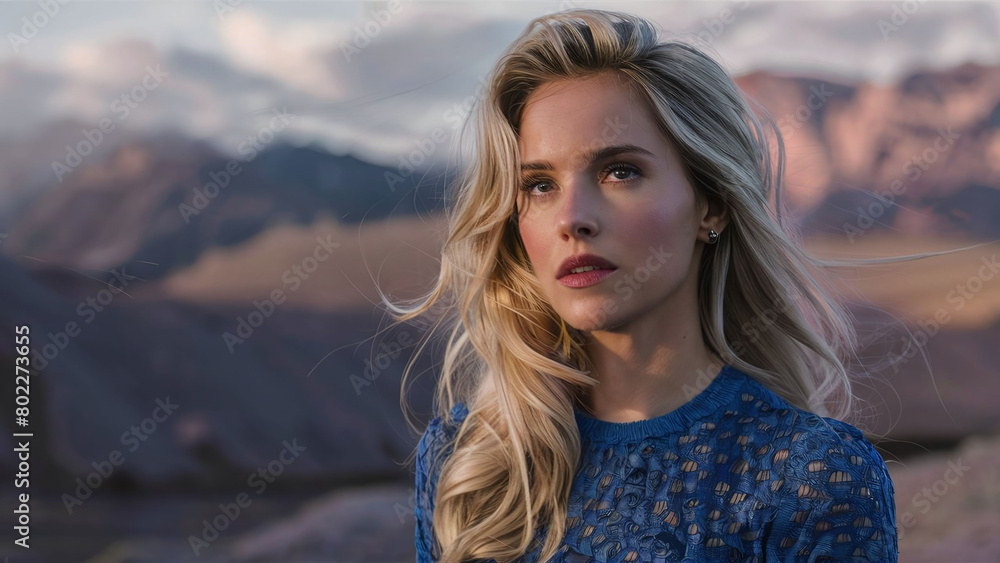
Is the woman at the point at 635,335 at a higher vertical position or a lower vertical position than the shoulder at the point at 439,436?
higher

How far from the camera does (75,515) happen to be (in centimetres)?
411

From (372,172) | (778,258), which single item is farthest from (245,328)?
(778,258)

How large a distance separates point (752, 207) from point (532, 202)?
1.69 feet

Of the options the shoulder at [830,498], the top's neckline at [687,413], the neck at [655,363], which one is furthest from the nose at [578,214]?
the shoulder at [830,498]

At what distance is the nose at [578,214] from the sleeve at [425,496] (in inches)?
30.2

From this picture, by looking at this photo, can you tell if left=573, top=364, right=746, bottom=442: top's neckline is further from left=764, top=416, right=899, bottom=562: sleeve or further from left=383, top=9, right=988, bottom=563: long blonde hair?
left=764, top=416, right=899, bottom=562: sleeve

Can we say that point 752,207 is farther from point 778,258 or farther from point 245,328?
point 245,328

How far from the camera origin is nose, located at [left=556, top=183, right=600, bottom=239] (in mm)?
1861

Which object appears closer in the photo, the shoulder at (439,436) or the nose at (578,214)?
the nose at (578,214)

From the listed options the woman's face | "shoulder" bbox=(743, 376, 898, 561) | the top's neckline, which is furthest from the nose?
"shoulder" bbox=(743, 376, 898, 561)

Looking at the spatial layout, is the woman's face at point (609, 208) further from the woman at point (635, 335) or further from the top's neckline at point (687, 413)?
the top's neckline at point (687, 413)

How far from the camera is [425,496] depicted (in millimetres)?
2303

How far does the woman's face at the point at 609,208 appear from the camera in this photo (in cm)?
187

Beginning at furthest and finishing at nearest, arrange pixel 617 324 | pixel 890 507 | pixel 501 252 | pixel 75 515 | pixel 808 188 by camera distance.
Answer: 1. pixel 75 515
2. pixel 808 188
3. pixel 501 252
4. pixel 617 324
5. pixel 890 507
